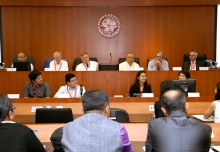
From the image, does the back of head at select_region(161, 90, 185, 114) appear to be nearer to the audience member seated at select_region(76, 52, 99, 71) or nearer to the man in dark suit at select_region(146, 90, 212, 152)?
the man in dark suit at select_region(146, 90, 212, 152)

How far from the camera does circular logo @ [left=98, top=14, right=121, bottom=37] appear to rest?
10711mm

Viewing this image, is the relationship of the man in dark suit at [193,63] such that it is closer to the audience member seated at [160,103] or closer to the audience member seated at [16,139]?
the audience member seated at [160,103]

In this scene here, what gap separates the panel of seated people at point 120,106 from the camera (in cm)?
498

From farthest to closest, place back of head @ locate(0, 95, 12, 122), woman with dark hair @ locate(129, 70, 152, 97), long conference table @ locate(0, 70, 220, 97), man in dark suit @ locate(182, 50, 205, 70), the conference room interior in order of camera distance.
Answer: the conference room interior, man in dark suit @ locate(182, 50, 205, 70), long conference table @ locate(0, 70, 220, 97), woman with dark hair @ locate(129, 70, 152, 97), back of head @ locate(0, 95, 12, 122)

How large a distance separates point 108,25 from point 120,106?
573 cm

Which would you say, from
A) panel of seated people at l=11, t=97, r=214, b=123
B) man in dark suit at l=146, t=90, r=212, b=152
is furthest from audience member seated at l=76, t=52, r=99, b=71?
man in dark suit at l=146, t=90, r=212, b=152

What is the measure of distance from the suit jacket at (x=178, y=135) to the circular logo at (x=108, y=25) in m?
8.44

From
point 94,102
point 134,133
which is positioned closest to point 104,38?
point 134,133

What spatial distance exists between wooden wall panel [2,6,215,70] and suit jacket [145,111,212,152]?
835 centimetres

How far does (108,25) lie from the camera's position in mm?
10766

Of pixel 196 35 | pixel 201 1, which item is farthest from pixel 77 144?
pixel 196 35

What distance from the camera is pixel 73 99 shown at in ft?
18.4

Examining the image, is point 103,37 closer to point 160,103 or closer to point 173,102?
point 160,103

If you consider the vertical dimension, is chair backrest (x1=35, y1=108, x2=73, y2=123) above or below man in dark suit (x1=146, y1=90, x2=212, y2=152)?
below
